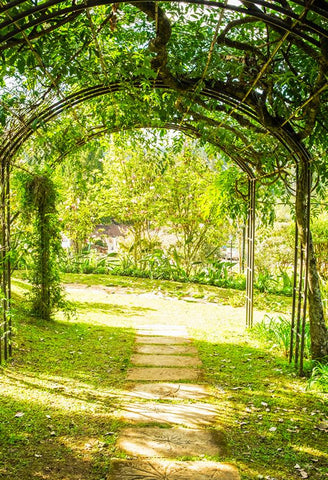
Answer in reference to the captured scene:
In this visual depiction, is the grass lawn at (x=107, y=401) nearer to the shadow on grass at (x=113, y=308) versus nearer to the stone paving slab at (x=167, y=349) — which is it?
the stone paving slab at (x=167, y=349)

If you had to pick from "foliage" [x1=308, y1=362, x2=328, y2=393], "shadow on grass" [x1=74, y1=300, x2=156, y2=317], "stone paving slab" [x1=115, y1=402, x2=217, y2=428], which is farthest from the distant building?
"stone paving slab" [x1=115, y1=402, x2=217, y2=428]

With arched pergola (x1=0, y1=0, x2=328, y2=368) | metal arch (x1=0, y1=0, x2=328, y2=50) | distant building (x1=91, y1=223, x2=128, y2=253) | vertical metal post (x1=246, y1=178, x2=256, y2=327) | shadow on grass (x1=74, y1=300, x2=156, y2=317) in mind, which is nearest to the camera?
metal arch (x1=0, y1=0, x2=328, y2=50)

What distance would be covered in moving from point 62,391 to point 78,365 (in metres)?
0.76

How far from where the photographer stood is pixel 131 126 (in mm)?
5520

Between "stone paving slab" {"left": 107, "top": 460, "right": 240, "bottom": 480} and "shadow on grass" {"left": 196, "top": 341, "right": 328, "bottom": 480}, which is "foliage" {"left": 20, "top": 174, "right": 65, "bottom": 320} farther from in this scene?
"stone paving slab" {"left": 107, "top": 460, "right": 240, "bottom": 480}

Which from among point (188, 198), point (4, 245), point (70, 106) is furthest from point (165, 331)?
point (188, 198)

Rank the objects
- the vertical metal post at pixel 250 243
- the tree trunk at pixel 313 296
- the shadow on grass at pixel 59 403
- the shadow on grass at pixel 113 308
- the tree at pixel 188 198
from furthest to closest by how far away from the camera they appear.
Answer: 1. the tree at pixel 188 198
2. the shadow on grass at pixel 113 308
3. the vertical metal post at pixel 250 243
4. the tree trunk at pixel 313 296
5. the shadow on grass at pixel 59 403

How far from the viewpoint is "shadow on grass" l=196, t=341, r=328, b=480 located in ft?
8.41

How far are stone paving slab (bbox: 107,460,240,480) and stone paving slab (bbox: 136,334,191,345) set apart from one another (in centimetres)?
279

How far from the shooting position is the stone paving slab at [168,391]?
354cm

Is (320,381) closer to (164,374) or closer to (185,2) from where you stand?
(164,374)

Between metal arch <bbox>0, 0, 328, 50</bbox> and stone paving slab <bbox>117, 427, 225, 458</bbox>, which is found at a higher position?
metal arch <bbox>0, 0, 328, 50</bbox>

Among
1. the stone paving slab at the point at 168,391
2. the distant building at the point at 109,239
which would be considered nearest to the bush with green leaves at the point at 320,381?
the stone paving slab at the point at 168,391

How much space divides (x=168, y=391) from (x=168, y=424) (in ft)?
2.19
